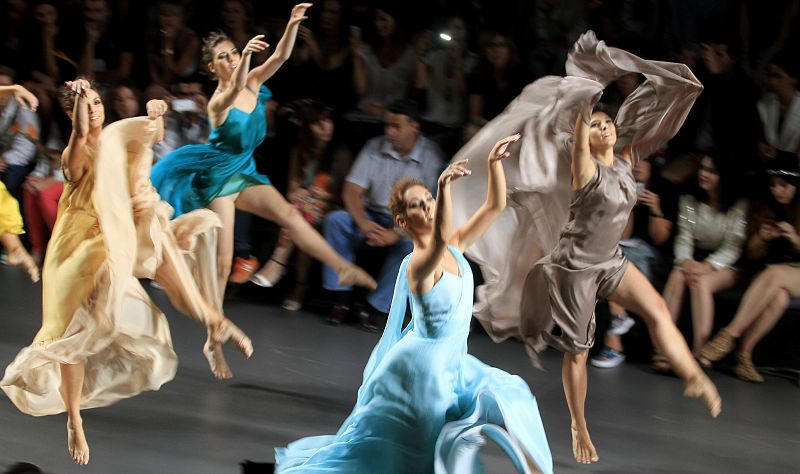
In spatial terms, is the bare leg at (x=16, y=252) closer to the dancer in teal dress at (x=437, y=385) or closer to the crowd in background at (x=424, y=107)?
the crowd in background at (x=424, y=107)

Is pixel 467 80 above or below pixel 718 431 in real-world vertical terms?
above

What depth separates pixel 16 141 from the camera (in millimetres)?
7840

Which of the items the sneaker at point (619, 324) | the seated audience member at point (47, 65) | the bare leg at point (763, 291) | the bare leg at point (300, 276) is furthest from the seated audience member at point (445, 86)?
the seated audience member at point (47, 65)

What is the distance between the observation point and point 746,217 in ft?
21.7

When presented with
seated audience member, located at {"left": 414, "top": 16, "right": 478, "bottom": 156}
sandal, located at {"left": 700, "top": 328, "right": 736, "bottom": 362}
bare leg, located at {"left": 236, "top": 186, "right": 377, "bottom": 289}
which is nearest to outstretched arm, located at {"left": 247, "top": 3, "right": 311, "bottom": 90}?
bare leg, located at {"left": 236, "top": 186, "right": 377, "bottom": 289}

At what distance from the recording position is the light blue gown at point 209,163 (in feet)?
19.4

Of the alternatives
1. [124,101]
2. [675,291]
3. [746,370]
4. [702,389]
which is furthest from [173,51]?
[702,389]

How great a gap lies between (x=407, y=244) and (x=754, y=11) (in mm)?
2529

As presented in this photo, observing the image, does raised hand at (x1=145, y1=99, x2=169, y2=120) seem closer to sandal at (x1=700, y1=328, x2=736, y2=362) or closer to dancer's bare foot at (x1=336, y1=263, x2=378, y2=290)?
dancer's bare foot at (x1=336, y1=263, x2=378, y2=290)

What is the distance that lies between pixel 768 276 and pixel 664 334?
4.74ft

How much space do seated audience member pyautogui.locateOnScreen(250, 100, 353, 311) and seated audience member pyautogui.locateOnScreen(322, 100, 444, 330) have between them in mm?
118

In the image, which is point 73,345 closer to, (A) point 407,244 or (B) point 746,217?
(A) point 407,244

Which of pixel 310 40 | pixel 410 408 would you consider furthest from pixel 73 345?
pixel 310 40

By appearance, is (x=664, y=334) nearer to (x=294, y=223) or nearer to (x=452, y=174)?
(x=452, y=174)
